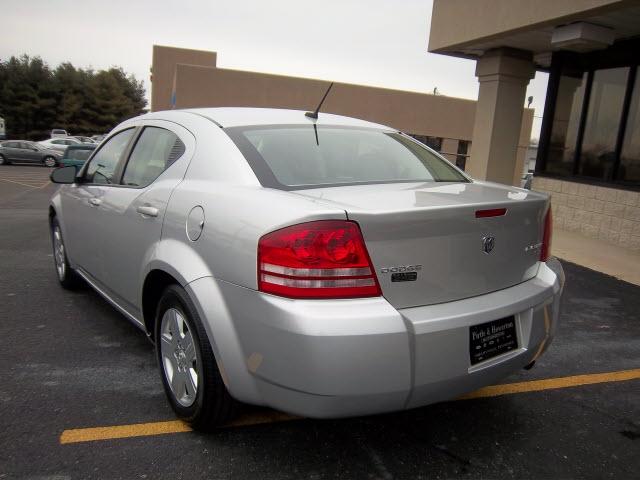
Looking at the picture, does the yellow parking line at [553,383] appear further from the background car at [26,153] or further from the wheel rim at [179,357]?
the background car at [26,153]

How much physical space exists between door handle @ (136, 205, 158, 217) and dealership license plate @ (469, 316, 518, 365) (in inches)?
68.7

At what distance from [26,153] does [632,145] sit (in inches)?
1072

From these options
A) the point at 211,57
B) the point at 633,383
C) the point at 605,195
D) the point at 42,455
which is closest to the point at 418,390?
the point at 42,455

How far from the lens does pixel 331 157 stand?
2.94 metres

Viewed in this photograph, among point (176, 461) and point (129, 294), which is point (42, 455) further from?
point (129, 294)

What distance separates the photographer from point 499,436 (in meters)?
2.69

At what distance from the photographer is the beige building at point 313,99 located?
26.2 meters

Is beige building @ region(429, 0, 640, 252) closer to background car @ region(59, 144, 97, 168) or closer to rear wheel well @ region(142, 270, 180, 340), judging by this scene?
rear wheel well @ region(142, 270, 180, 340)

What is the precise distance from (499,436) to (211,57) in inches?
1313

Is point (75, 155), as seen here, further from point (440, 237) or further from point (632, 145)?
point (440, 237)

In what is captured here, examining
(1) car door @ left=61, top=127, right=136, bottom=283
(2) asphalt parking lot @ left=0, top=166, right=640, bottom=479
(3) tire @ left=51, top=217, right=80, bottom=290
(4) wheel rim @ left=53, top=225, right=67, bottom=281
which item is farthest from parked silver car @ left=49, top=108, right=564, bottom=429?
(4) wheel rim @ left=53, top=225, right=67, bottom=281

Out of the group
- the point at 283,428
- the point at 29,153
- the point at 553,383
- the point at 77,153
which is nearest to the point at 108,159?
the point at 283,428

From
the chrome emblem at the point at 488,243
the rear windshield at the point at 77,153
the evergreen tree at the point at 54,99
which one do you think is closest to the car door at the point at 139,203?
the chrome emblem at the point at 488,243

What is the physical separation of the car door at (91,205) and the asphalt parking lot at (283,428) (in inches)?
21.3
